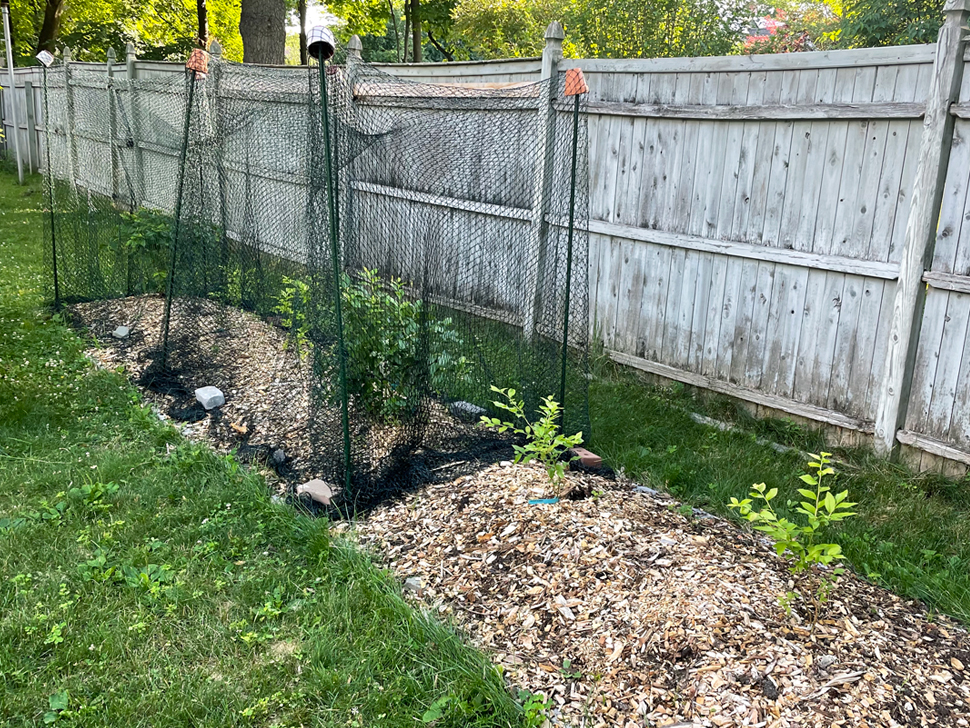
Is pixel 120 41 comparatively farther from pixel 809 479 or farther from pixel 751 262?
pixel 809 479

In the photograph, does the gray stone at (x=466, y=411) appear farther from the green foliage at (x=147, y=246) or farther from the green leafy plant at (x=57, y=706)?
the green foliage at (x=147, y=246)

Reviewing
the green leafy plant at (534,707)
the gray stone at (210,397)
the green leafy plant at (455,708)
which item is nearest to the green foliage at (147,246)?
the gray stone at (210,397)

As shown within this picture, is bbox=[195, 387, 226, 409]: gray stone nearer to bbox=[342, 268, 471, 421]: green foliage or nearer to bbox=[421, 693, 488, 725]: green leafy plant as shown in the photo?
bbox=[342, 268, 471, 421]: green foliage

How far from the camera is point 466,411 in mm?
4531

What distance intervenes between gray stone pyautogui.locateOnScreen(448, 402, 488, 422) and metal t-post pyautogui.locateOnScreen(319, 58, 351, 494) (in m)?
0.68

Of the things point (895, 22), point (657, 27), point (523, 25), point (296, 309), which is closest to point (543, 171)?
point (296, 309)

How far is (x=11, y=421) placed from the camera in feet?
15.4

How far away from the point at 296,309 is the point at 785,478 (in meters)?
3.24

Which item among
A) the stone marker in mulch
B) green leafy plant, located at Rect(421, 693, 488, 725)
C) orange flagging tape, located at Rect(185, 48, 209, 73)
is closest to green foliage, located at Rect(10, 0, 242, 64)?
orange flagging tape, located at Rect(185, 48, 209, 73)

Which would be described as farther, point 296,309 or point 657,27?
point 657,27

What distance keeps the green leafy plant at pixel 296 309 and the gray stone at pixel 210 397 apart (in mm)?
573

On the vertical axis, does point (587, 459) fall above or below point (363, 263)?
below

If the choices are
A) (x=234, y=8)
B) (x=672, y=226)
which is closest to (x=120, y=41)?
(x=234, y=8)

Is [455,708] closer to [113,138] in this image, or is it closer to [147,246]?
[147,246]
